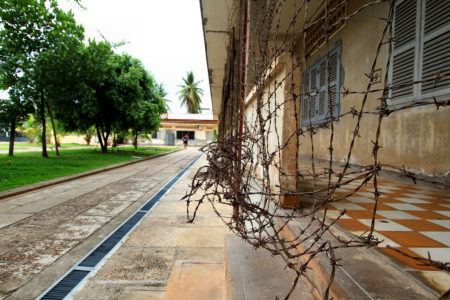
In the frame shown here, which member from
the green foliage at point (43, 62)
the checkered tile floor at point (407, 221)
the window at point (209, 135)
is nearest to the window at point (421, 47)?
the checkered tile floor at point (407, 221)

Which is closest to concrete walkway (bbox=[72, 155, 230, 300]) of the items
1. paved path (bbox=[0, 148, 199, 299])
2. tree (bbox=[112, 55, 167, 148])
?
paved path (bbox=[0, 148, 199, 299])

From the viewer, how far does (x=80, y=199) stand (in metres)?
3.10

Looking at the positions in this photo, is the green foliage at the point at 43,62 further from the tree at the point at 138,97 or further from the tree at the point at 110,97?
the tree at the point at 138,97

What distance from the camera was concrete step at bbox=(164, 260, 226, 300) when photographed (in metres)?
1.22

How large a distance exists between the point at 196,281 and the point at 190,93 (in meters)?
34.7

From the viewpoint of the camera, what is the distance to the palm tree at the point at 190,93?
34.7m

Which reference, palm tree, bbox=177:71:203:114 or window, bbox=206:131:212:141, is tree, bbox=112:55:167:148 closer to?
window, bbox=206:131:212:141

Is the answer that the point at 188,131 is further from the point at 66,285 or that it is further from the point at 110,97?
the point at 66,285

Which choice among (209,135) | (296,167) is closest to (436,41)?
(296,167)

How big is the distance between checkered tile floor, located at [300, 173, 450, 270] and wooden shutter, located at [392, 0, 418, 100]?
1420mm

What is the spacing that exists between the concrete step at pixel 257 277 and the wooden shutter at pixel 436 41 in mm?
2617

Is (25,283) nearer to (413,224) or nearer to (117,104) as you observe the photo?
(413,224)

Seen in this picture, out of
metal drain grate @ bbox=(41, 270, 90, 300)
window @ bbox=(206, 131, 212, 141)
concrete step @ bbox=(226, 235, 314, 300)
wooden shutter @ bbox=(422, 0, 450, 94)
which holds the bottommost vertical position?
metal drain grate @ bbox=(41, 270, 90, 300)

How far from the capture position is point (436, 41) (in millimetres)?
2699
